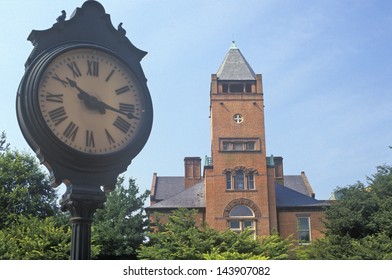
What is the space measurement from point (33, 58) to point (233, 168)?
29.9 metres

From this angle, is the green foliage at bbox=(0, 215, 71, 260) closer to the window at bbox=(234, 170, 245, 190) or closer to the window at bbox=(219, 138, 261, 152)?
the window at bbox=(234, 170, 245, 190)

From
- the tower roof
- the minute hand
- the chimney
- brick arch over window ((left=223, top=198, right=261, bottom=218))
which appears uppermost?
the tower roof

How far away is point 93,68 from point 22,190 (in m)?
24.5

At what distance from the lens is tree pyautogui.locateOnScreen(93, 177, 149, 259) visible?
26.7 m

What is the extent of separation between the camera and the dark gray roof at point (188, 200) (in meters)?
34.1

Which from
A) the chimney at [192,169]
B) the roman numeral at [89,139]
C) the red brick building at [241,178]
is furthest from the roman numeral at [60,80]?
the chimney at [192,169]

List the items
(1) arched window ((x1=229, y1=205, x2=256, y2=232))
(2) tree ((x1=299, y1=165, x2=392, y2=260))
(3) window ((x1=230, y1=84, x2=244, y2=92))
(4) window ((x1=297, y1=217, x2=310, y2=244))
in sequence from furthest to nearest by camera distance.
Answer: (3) window ((x1=230, y1=84, x2=244, y2=92))
(4) window ((x1=297, y1=217, x2=310, y2=244))
(1) arched window ((x1=229, y1=205, x2=256, y2=232))
(2) tree ((x1=299, y1=165, x2=392, y2=260))

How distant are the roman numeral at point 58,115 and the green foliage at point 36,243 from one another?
17463 mm

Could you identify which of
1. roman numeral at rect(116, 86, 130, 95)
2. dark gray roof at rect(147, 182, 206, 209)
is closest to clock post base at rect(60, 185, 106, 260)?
roman numeral at rect(116, 86, 130, 95)

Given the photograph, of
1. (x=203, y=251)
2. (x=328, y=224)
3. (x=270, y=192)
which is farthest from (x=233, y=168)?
(x=203, y=251)

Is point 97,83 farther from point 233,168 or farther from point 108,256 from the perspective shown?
point 233,168

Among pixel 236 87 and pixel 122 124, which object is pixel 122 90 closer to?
pixel 122 124

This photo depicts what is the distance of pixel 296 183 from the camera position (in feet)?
156

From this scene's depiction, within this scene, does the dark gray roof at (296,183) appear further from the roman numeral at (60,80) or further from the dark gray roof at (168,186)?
the roman numeral at (60,80)
